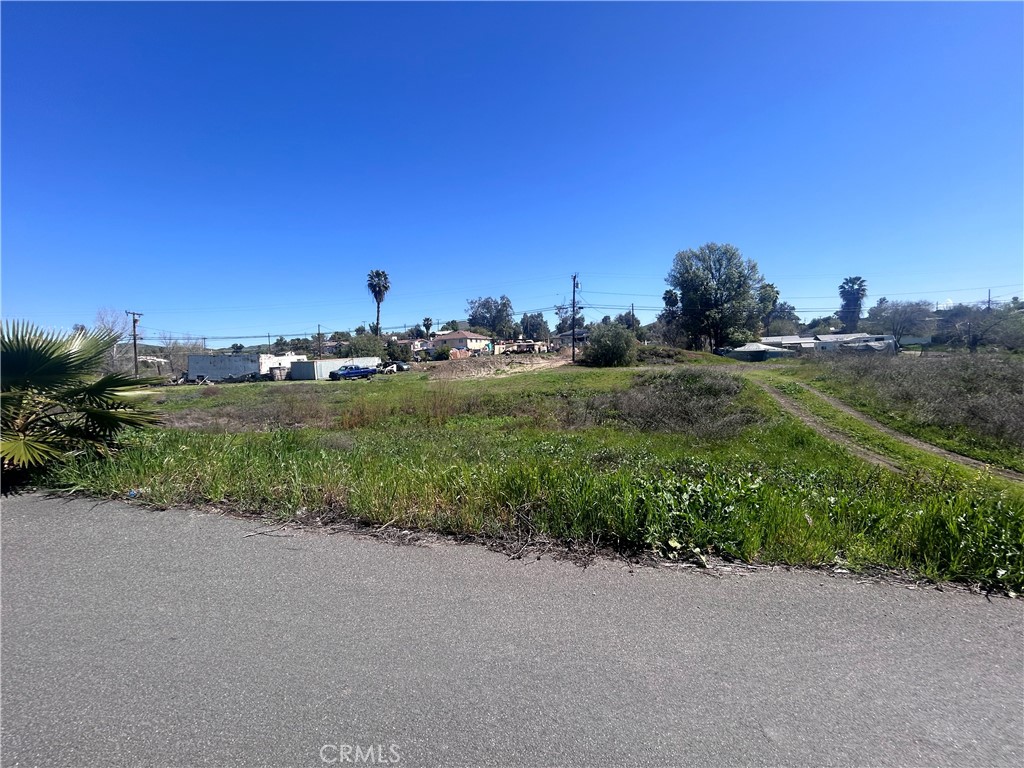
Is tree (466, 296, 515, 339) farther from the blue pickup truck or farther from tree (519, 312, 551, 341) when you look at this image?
the blue pickup truck

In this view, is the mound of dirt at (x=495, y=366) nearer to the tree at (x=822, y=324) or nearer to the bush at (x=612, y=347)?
the bush at (x=612, y=347)

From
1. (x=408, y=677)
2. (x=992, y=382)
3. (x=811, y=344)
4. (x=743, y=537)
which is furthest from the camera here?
(x=811, y=344)

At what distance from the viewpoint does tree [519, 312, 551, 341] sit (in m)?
125

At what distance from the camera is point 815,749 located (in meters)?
1.79

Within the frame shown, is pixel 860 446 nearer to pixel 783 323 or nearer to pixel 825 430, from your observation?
pixel 825 430

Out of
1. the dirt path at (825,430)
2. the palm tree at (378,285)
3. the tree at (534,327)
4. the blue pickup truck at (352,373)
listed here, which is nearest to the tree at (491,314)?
the tree at (534,327)

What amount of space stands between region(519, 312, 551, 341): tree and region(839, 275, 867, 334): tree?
238 feet

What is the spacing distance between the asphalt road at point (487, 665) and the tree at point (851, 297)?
132 m

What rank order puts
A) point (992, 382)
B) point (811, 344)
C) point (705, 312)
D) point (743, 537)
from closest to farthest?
point (743, 537), point (992, 382), point (705, 312), point (811, 344)

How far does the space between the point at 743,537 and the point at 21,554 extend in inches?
220

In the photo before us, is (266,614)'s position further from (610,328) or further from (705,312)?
(705,312)

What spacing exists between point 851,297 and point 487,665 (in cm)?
14312

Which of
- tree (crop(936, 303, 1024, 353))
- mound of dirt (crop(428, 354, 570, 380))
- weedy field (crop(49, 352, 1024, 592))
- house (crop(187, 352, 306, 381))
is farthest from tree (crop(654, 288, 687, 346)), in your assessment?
weedy field (crop(49, 352, 1024, 592))

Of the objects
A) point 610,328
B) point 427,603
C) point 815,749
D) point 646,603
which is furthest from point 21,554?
point 610,328
